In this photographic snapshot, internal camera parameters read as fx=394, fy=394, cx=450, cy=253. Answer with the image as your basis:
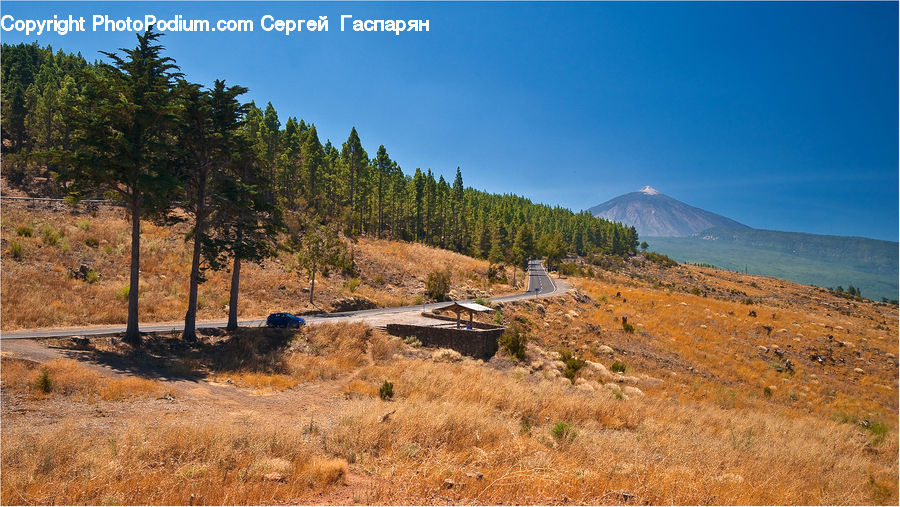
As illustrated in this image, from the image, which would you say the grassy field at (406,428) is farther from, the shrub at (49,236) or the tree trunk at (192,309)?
the shrub at (49,236)

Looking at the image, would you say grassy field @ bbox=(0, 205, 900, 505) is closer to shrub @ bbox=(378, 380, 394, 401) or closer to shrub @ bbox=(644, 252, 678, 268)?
shrub @ bbox=(378, 380, 394, 401)

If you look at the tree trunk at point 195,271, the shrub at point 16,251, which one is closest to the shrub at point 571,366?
the tree trunk at point 195,271

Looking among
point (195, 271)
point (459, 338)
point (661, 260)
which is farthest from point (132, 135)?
point (661, 260)

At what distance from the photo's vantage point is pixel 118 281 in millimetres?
27031

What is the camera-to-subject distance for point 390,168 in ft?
297

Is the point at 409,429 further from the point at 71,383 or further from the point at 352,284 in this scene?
the point at 352,284

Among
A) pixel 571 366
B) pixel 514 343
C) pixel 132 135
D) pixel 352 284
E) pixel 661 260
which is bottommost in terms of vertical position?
pixel 571 366

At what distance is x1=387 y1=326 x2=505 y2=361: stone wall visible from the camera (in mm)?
24219

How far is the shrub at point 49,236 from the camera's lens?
1113 inches

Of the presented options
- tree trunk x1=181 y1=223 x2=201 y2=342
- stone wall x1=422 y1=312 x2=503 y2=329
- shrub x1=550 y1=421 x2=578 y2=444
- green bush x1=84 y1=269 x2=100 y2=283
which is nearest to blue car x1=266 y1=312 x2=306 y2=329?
tree trunk x1=181 y1=223 x2=201 y2=342

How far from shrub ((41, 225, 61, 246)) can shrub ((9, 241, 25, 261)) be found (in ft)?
7.09

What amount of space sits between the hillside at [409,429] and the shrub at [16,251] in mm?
14340

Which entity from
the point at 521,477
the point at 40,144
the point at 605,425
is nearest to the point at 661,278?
the point at 605,425

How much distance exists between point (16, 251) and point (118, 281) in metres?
5.97
